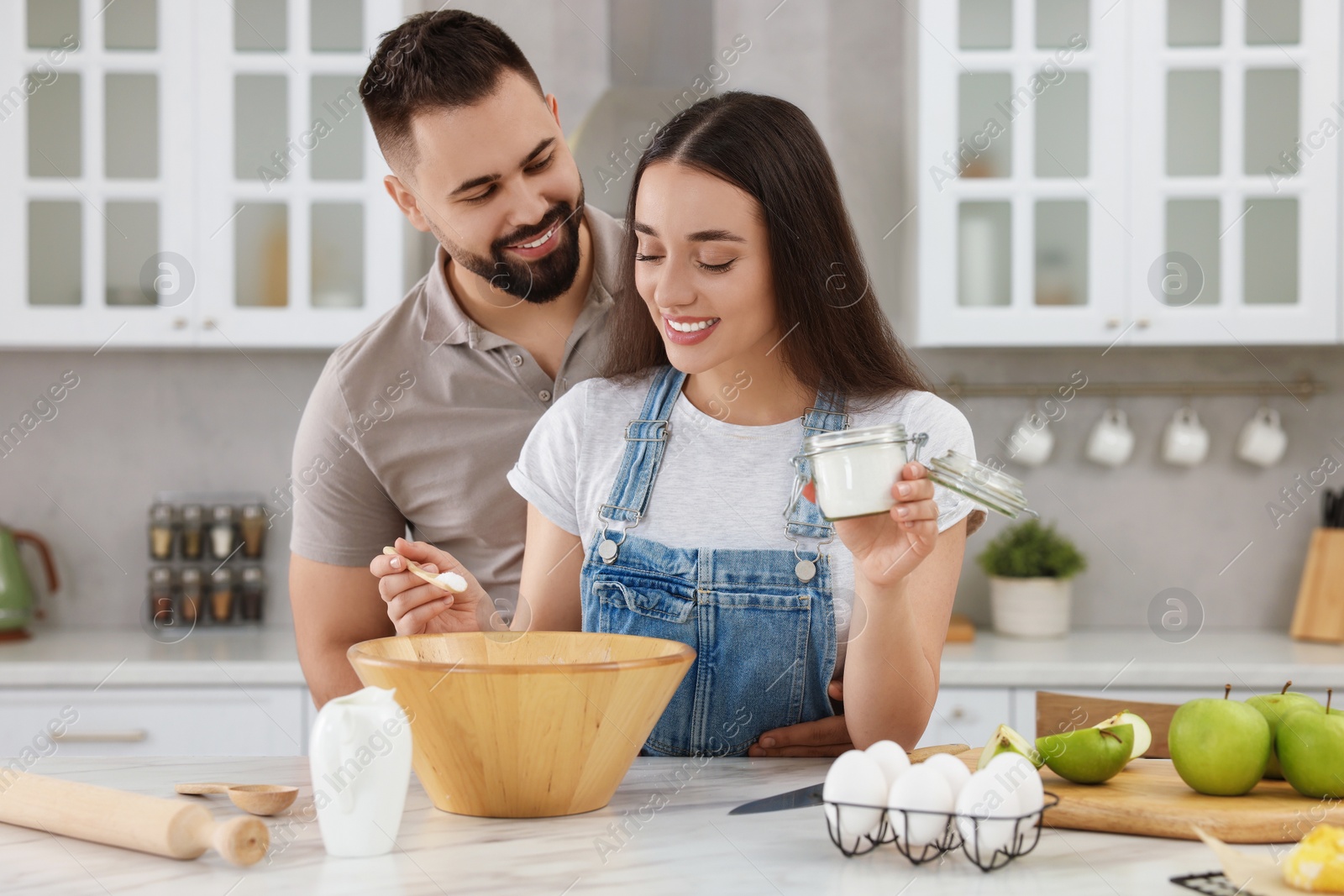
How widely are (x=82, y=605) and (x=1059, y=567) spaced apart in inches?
103

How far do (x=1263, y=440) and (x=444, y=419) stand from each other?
2337 millimetres

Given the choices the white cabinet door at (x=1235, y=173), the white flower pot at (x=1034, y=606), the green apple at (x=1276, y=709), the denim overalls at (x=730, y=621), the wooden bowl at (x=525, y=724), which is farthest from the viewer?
the white flower pot at (x=1034, y=606)

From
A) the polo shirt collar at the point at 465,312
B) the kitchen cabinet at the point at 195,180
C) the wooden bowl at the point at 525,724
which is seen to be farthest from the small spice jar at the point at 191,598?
the wooden bowl at the point at 525,724

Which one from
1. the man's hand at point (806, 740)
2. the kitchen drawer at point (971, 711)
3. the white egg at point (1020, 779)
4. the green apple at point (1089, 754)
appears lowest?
the kitchen drawer at point (971, 711)

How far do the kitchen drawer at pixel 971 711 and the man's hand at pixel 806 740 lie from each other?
1317mm

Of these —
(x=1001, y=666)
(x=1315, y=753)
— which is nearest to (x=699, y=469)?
(x=1315, y=753)

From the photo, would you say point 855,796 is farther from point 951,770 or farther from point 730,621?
point 730,621

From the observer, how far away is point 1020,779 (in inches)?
36.8

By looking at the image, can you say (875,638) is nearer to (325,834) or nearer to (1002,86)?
(325,834)

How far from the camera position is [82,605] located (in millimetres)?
3309

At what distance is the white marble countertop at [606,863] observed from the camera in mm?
884

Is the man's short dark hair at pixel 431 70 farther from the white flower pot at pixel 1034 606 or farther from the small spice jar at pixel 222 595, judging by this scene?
the white flower pot at pixel 1034 606

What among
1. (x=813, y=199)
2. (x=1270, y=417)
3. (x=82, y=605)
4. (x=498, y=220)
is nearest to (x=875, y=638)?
(x=813, y=199)

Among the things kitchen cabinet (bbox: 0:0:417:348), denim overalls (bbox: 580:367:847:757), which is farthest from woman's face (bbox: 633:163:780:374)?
kitchen cabinet (bbox: 0:0:417:348)
